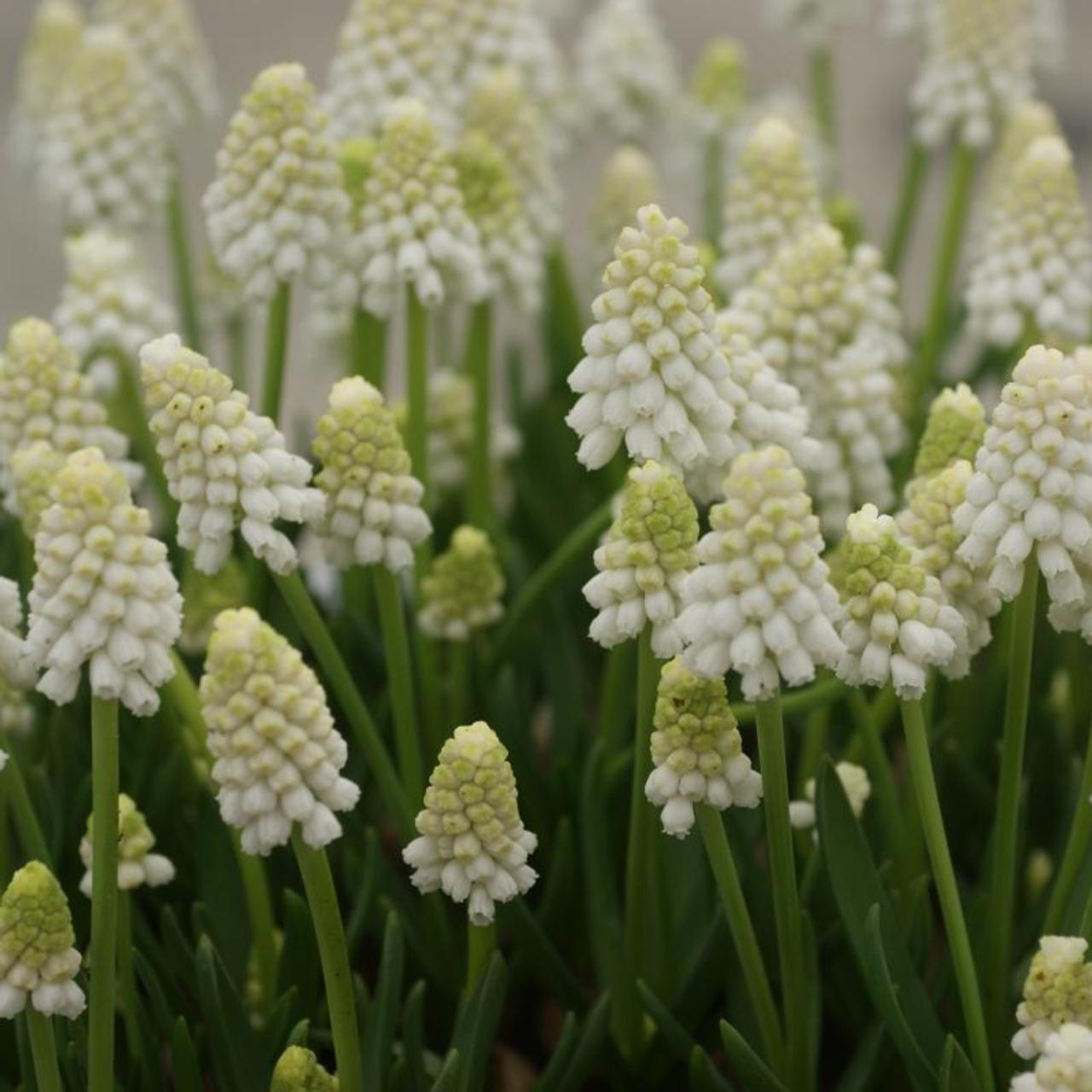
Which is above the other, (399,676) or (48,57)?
(48,57)

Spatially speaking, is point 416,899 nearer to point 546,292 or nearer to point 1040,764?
point 1040,764

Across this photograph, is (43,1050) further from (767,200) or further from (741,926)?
(767,200)

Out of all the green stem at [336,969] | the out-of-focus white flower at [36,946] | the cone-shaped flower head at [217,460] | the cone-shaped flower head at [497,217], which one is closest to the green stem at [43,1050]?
the out-of-focus white flower at [36,946]

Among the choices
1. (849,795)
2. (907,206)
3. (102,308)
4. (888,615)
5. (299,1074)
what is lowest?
(299,1074)

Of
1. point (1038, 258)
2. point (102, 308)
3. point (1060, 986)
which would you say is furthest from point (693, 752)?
point (102, 308)

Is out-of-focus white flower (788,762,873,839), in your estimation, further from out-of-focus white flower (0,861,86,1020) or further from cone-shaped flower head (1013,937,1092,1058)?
out-of-focus white flower (0,861,86,1020)

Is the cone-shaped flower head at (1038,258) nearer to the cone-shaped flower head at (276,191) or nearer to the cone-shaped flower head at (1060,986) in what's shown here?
the cone-shaped flower head at (276,191)
